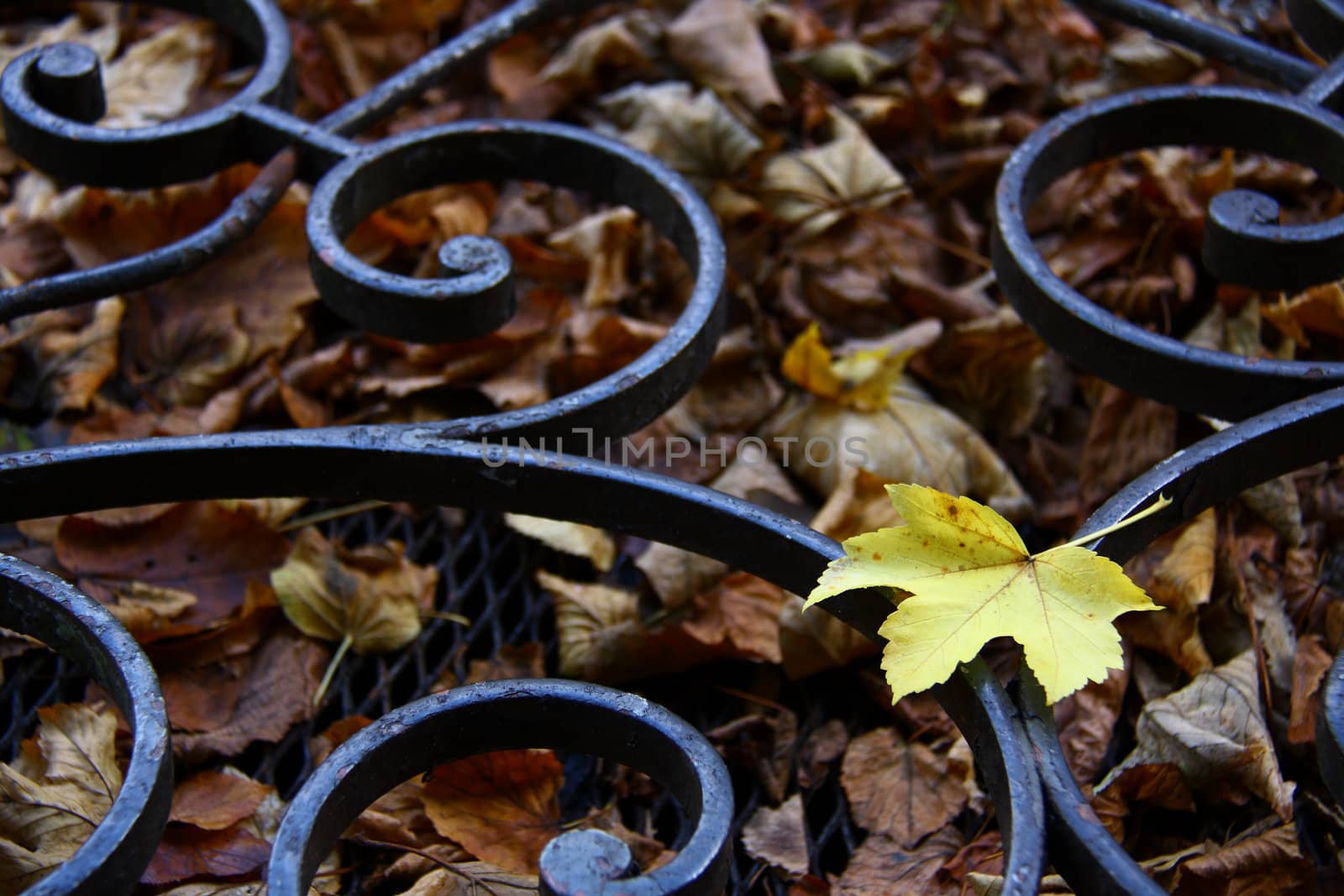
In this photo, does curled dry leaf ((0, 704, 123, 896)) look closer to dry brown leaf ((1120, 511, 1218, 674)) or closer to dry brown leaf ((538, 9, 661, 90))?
dry brown leaf ((1120, 511, 1218, 674))

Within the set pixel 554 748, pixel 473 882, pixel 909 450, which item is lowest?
pixel 473 882

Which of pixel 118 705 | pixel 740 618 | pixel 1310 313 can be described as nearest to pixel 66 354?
pixel 118 705

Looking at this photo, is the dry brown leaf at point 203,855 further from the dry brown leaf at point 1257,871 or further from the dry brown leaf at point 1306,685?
the dry brown leaf at point 1306,685

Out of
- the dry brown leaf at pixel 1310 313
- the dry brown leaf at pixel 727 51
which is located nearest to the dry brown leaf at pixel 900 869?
the dry brown leaf at pixel 1310 313

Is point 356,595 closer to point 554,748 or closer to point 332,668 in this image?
point 332,668

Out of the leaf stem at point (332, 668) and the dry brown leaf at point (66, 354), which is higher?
the dry brown leaf at point (66, 354)

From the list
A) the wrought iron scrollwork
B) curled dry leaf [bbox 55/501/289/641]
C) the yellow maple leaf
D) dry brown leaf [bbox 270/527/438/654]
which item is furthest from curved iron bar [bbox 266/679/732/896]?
curled dry leaf [bbox 55/501/289/641]
